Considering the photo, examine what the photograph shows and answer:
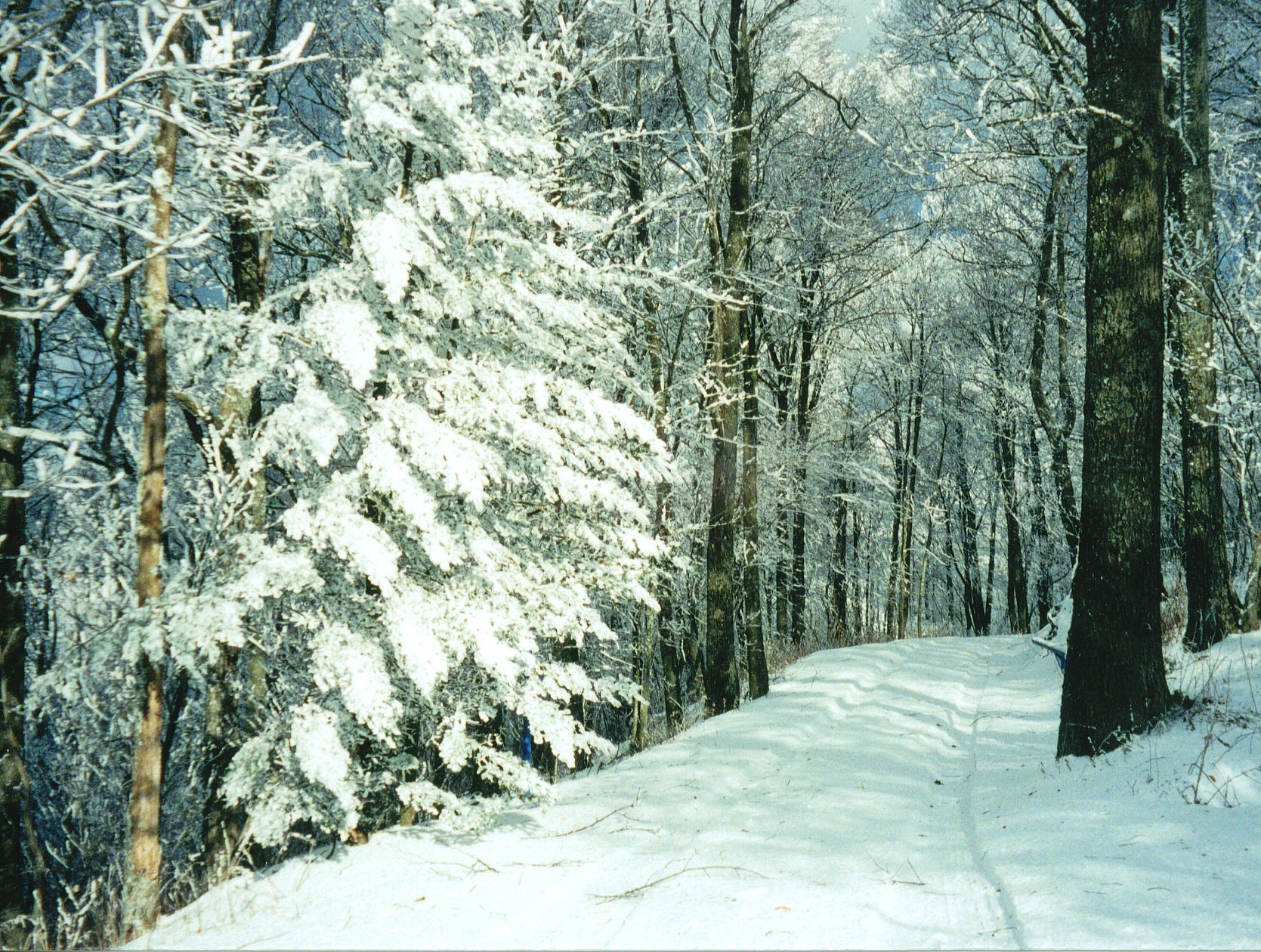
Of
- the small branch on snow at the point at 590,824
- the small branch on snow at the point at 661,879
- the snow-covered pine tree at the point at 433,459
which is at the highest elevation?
the snow-covered pine tree at the point at 433,459

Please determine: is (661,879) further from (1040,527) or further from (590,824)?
(1040,527)

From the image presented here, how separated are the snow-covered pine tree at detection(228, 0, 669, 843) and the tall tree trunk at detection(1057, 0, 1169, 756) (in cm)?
361

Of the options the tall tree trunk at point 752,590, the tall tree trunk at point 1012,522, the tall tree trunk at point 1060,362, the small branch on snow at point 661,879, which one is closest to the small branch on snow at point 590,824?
the small branch on snow at point 661,879

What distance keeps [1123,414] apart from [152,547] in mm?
7368

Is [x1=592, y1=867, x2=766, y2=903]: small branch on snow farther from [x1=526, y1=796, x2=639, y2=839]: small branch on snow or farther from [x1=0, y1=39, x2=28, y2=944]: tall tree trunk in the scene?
[x1=0, y1=39, x2=28, y2=944]: tall tree trunk

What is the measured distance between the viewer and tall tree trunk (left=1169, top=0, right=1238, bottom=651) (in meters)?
7.98

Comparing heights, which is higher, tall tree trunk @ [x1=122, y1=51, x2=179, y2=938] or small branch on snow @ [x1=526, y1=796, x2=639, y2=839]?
tall tree trunk @ [x1=122, y1=51, x2=179, y2=938]

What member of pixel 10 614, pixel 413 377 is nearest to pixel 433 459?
pixel 413 377

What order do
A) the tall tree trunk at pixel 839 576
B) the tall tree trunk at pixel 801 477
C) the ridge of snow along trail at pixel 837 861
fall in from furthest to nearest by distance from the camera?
the tall tree trunk at pixel 839 576
the tall tree trunk at pixel 801 477
the ridge of snow along trail at pixel 837 861

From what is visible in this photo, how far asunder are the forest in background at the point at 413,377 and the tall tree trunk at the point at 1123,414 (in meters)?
0.03

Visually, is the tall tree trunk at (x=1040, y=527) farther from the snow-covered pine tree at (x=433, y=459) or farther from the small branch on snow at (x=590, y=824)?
the snow-covered pine tree at (x=433, y=459)

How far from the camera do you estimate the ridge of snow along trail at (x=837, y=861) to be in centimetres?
340

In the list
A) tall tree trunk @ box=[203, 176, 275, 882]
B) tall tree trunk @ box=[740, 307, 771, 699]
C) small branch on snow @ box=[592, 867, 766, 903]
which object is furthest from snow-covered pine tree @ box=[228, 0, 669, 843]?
tall tree trunk @ box=[740, 307, 771, 699]

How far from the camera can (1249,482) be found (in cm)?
984
